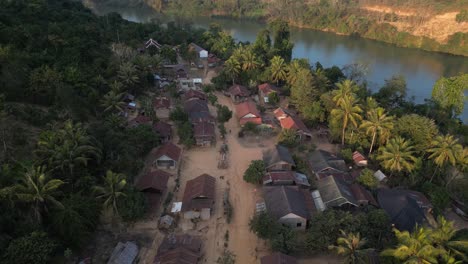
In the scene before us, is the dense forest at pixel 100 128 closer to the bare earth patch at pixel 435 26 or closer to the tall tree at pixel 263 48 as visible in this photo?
the tall tree at pixel 263 48

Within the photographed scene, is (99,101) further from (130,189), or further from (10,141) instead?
(130,189)

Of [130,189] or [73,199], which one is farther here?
[130,189]

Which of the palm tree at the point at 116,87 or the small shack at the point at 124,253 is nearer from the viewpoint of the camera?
the small shack at the point at 124,253

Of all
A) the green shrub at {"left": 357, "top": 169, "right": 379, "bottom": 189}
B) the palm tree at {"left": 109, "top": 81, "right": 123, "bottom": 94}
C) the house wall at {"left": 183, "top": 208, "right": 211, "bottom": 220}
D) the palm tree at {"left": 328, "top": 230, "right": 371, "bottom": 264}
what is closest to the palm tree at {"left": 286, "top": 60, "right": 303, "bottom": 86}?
the green shrub at {"left": 357, "top": 169, "right": 379, "bottom": 189}

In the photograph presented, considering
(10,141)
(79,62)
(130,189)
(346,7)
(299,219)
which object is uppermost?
(346,7)

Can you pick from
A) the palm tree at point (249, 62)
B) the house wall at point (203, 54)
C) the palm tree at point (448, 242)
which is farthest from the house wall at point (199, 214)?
the house wall at point (203, 54)

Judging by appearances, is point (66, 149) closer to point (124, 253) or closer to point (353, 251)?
point (124, 253)

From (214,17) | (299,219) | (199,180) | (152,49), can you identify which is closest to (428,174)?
(299,219)

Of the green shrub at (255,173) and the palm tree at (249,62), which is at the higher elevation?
the palm tree at (249,62)
